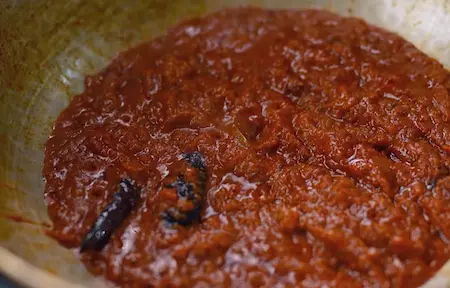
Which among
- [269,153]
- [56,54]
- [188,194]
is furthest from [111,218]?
[56,54]

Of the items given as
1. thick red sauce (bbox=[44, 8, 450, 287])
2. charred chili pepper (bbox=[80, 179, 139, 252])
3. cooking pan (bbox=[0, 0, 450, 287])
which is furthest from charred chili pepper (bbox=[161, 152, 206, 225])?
cooking pan (bbox=[0, 0, 450, 287])

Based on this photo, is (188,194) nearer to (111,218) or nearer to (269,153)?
(111,218)

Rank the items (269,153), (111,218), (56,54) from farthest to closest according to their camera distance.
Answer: (56,54) → (269,153) → (111,218)

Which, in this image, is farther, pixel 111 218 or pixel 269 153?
pixel 269 153

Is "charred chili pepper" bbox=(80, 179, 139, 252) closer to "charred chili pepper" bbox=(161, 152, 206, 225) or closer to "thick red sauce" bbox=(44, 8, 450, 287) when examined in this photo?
"thick red sauce" bbox=(44, 8, 450, 287)

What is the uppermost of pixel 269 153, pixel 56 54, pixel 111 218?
pixel 269 153

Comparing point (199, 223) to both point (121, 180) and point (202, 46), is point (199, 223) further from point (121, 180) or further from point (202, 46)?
point (202, 46)
